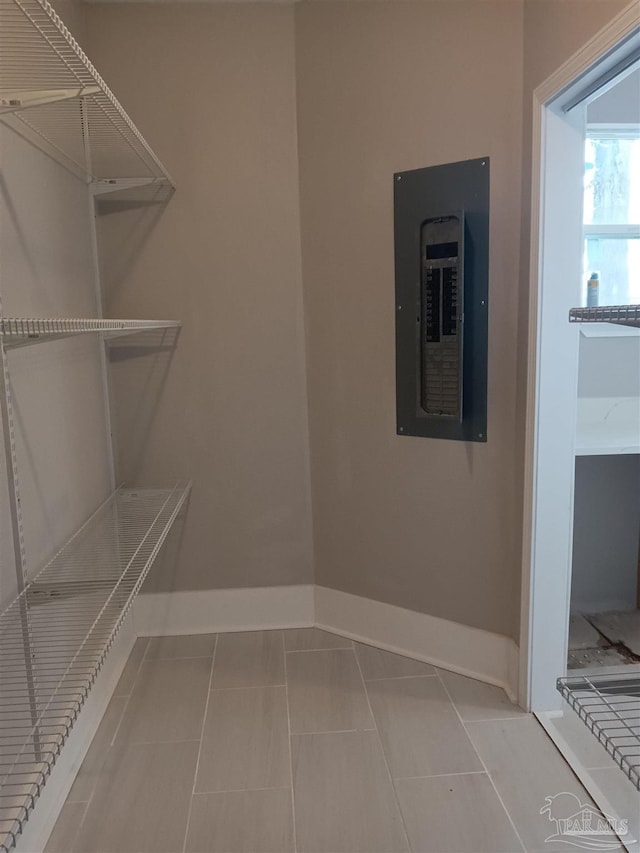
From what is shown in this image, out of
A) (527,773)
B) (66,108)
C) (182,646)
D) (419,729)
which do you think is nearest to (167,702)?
(182,646)

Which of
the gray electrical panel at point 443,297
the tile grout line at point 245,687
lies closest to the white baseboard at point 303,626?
the tile grout line at point 245,687

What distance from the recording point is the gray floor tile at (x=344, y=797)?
5.25 ft

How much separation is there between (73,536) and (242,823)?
933 millimetres

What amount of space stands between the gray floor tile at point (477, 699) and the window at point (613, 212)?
150cm

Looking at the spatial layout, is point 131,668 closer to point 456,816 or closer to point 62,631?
point 62,631

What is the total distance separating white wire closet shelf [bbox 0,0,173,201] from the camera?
123 cm

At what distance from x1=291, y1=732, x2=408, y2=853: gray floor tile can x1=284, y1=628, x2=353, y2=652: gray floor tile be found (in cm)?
52

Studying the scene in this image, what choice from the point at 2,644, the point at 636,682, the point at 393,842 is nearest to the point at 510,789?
the point at 393,842

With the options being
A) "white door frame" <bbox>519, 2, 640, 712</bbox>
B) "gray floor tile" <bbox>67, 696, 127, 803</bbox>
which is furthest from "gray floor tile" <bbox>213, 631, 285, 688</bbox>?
"white door frame" <bbox>519, 2, 640, 712</bbox>

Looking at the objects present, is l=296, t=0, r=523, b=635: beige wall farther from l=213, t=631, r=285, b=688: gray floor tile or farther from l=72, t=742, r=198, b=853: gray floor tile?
l=72, t=742, r=198, b=853: gray floor tile

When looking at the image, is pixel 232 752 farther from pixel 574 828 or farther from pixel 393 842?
pixel 574 828

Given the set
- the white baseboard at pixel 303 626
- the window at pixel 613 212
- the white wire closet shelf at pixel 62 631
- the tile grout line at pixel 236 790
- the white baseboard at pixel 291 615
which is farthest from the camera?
the window at pixel 613 212

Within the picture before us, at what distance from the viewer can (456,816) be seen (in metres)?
1.67

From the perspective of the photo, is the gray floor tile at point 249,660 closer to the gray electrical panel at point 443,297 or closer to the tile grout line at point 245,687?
the tile grout line at point 245,687
